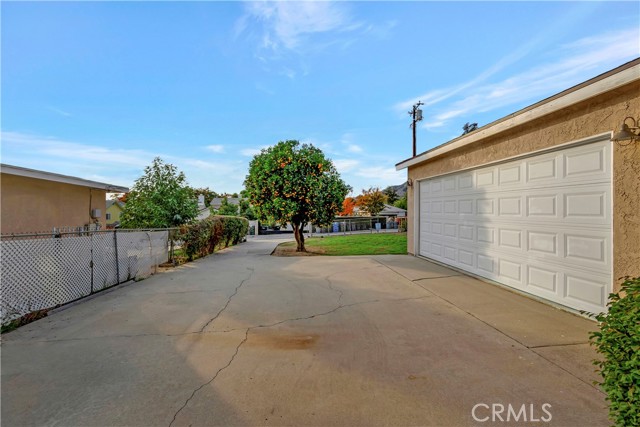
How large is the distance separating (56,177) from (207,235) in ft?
16.2

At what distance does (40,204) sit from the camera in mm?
7789

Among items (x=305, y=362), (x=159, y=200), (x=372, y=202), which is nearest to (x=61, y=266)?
(x=305, y=362)

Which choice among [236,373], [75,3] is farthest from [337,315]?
[75,3]

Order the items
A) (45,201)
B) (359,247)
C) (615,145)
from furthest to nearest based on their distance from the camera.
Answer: (359,247) < (45,201) < (615,145)

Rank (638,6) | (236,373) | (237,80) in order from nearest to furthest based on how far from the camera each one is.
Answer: (236,373) < (638,6) < (237,80)

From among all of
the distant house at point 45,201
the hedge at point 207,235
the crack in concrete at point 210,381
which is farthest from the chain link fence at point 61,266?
the crack in concrete at point 210,381

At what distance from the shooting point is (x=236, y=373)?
2779mm

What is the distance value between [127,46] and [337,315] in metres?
10.1

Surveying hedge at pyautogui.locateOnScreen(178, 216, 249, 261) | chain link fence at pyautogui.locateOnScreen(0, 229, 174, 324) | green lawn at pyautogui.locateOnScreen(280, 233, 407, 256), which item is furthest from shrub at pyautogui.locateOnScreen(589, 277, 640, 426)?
hedge at pyautogui.locateOnScreen(178, 216, 249, 261)

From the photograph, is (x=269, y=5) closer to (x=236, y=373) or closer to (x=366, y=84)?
(x=366, y=84)

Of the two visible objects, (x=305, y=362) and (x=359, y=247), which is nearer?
(x=305, y=362)

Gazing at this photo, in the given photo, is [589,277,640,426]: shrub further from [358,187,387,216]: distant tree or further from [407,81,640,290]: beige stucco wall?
[358,187,387,216]: distant tree

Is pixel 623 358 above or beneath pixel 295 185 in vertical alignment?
beneath

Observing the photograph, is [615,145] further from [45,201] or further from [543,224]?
[45,201]
